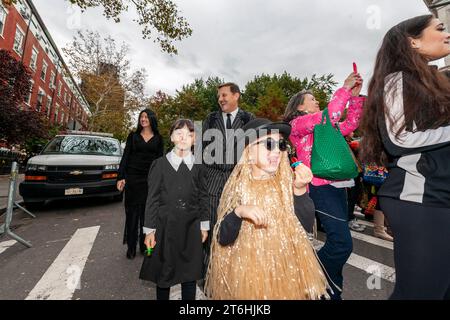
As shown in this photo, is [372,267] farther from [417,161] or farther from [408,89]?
[408,89]

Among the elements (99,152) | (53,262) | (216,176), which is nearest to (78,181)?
(99,152)

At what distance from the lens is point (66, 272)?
3.04 metres

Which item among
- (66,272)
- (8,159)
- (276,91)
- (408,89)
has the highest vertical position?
(276,91)

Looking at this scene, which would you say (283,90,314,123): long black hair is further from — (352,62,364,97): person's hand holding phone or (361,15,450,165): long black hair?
(361,15,450,165): long black hair

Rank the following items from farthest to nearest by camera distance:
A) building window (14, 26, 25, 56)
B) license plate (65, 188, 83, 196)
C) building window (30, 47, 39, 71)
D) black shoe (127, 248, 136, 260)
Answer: building window (30, 47, 39, 71) < building window (14, 26, 25, 56) < license plate (65, 188, 83, 196) < black shoe (127, 248, 136, 260)

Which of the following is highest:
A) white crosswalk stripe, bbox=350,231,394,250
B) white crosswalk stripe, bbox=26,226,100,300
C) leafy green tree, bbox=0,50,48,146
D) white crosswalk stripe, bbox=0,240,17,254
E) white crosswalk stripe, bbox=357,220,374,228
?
leafy green tree, bbox=0,50,48,146

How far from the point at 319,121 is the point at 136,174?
2738 mm

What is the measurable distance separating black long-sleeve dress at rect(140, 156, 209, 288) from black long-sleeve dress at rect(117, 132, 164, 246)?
1.54m

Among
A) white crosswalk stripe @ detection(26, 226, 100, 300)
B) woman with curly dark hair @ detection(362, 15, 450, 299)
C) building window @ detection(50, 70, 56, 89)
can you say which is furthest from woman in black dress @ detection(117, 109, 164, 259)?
building window @ detection(50, 70, 56, 89)

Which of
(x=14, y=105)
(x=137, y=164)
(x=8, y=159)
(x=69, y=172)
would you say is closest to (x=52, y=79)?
(x=8, y=159)

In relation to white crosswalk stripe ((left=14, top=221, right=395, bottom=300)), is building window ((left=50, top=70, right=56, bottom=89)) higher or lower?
higher

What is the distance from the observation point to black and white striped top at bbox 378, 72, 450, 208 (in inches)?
48.6

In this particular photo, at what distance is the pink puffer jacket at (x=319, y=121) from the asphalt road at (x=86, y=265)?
1575 millimetres

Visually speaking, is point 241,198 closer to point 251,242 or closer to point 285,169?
point 251,242
